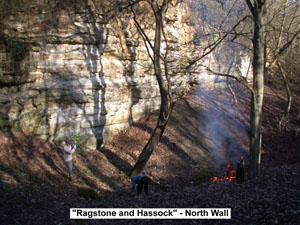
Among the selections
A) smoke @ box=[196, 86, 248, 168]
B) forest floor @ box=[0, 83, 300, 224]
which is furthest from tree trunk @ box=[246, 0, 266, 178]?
smoke @ box=[196, 86, 248, 168]

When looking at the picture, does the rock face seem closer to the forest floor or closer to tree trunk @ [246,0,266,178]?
the forest floor

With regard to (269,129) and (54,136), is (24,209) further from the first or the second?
(269,129)

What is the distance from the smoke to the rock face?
16.3 feet

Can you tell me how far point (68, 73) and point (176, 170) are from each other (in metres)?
6.65

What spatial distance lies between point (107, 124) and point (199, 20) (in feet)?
45.5

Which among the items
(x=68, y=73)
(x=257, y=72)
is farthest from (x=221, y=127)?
(x=68, y=73)

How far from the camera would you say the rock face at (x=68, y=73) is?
11508mm

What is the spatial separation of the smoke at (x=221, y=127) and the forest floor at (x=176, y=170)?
0.06m

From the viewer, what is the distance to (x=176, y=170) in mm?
Answer: 12664

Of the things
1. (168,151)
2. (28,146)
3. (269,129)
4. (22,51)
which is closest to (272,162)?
(269,129)

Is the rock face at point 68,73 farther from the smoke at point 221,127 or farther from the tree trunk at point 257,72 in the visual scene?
the smoke at point 221,127

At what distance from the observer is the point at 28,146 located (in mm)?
11008

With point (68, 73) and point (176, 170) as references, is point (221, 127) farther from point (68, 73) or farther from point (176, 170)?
point (68, 73)

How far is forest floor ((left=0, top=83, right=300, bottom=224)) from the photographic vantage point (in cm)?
652
